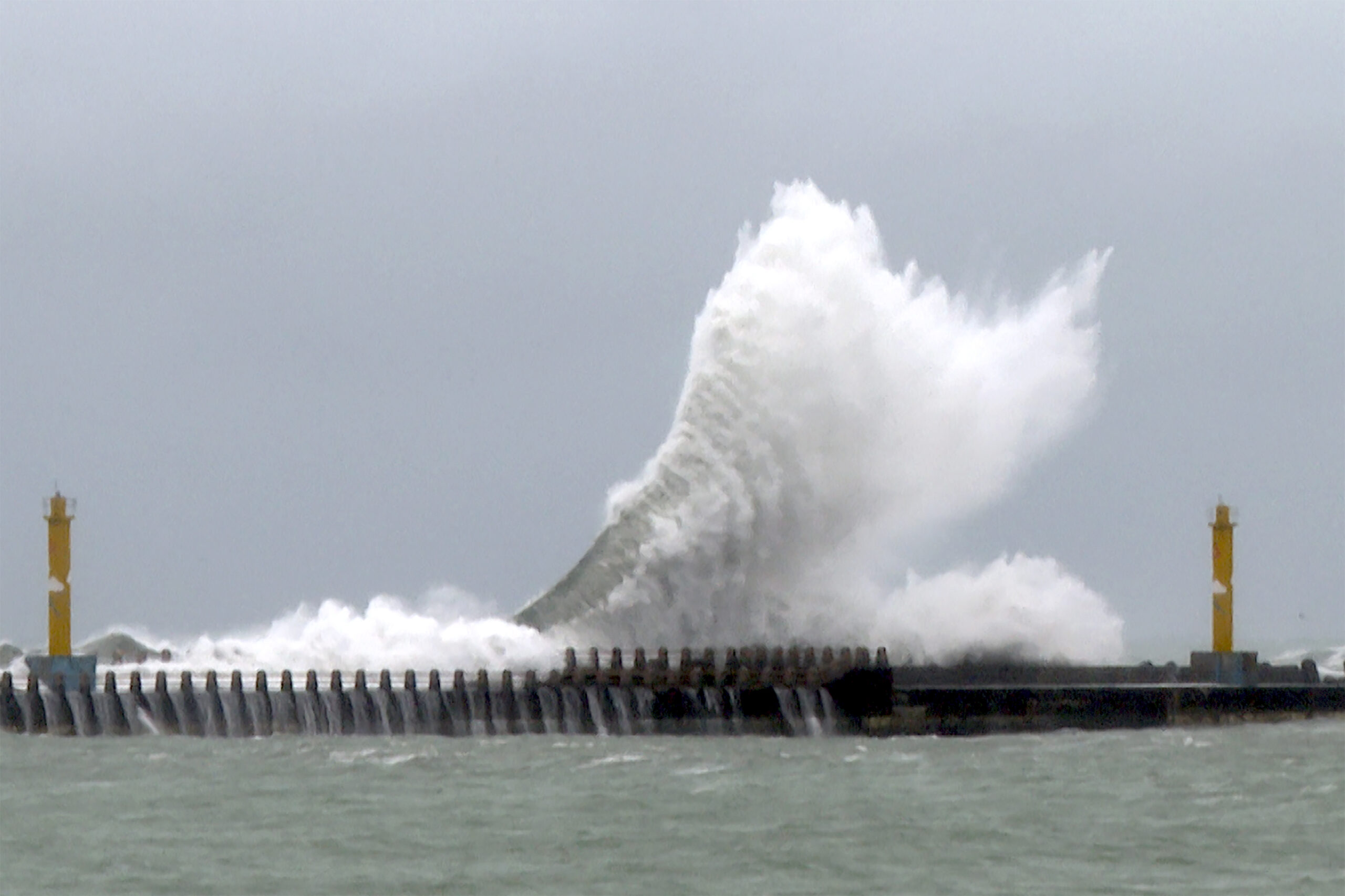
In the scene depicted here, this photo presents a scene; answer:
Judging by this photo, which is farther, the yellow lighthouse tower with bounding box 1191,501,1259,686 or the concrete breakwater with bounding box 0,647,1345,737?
the yellow lighthouse tower with bounding box 1191,501,1259,686

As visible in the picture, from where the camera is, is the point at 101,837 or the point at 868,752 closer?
the point at 101,837

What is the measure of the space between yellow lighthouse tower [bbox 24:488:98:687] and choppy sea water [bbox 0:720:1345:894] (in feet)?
8.84

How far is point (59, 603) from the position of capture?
36.8 metres

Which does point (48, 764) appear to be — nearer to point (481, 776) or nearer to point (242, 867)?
point (481, 776)

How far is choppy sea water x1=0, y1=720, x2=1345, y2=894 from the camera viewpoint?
22.9m

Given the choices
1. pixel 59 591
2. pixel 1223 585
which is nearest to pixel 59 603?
pixel 59 591

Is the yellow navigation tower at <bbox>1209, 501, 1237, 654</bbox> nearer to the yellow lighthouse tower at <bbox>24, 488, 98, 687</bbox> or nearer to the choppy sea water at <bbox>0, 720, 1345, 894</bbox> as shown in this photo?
the choppy sea water at <bbox>0, 720, 1345, 894</bbox>

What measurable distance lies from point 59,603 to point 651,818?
43.5 feet

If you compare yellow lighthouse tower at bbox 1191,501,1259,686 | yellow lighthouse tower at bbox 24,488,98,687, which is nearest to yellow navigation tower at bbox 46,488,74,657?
yellow lighthouse tower at bbox 24,488,98,687

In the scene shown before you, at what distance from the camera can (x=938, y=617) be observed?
4647cm

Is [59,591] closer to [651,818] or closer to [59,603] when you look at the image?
[59,603]

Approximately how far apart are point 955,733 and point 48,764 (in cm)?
1346

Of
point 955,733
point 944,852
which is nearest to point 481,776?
point 944,852

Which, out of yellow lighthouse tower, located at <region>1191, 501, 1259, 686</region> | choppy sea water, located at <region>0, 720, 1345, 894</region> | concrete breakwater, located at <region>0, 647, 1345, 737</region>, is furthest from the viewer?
yellow lighthouse tower, located at <region>1191, 501, 1259, 686</region>
